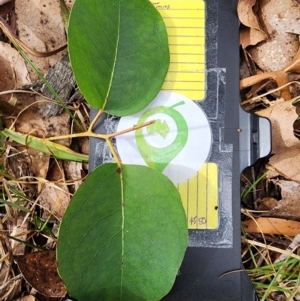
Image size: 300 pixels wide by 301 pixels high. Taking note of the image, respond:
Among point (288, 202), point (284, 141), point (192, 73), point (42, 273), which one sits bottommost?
point (42, 273)

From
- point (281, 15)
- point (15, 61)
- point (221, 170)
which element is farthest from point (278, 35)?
point (15, 61)

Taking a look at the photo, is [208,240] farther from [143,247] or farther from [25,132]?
[25,132]

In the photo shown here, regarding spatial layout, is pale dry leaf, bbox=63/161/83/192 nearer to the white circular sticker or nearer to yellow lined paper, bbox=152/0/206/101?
the white circular sticker

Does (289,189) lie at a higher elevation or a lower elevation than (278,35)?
lower

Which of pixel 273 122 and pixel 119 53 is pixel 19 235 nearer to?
pixel 119 53

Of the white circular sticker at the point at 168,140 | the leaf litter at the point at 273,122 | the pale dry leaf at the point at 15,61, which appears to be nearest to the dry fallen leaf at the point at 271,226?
the leaf litter at the point at 273,122

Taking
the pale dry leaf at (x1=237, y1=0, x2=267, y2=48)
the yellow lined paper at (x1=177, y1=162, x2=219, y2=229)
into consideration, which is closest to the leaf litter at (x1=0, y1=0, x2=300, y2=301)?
the pale dry leaf at (x1=237, y1=0, x2=267, y2=48)

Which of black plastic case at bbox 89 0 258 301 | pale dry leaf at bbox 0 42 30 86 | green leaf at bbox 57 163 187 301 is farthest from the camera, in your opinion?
pale dry leaf at bbox 0 42 30 86
